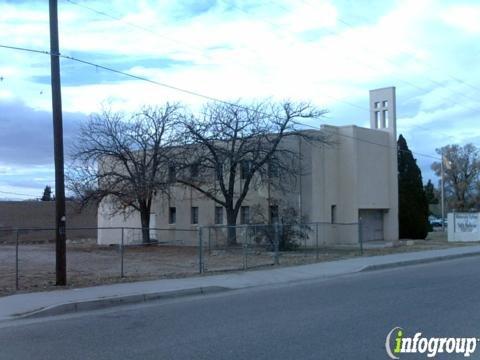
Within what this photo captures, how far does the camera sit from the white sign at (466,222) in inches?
1580

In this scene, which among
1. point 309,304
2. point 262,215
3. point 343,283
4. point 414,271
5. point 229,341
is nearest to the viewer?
point 229,341

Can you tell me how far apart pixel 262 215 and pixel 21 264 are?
46.7 ft

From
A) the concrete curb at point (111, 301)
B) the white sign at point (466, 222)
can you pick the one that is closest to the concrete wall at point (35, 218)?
the white sign at point (466, 222)

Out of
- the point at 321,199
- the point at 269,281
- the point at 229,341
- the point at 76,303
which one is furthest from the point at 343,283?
the point at 321,199

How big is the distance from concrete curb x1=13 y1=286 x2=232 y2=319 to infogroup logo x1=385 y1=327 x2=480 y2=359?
6.65 meters

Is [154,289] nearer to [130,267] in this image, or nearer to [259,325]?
[259,325]

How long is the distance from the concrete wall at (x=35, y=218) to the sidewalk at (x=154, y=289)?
34.2m

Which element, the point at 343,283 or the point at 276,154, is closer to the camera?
the point at 343,283

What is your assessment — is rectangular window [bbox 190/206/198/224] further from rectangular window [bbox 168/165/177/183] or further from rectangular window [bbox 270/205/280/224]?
rectangular window [bbox 168/165/177/183]

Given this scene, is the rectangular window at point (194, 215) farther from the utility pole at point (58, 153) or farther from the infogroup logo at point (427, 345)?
the infogroup logo at point (427, 345)

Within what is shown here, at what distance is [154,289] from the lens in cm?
1493

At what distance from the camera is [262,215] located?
34125 mm

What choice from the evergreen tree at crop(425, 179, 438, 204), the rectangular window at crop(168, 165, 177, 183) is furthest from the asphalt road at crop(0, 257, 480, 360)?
the evergreen tree at crop(425, 179, 438, 204)

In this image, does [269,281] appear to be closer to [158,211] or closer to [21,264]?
[21,264]
